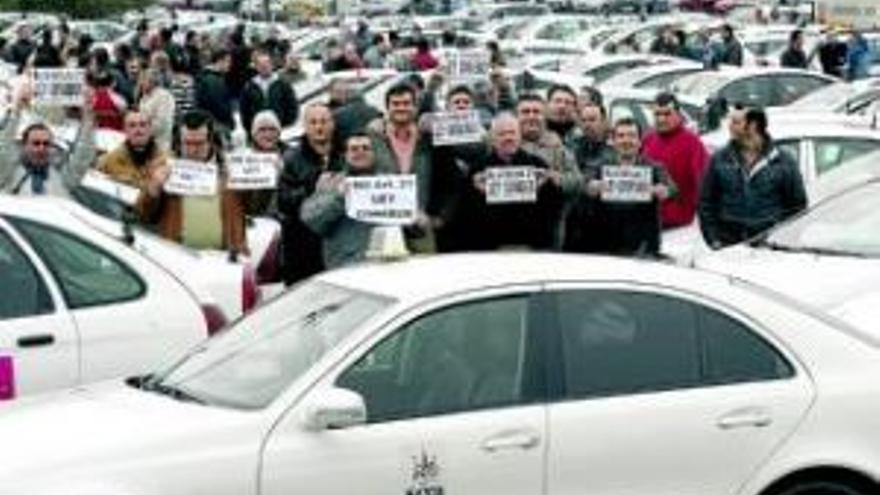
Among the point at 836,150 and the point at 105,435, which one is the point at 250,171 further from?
the point at 836,150

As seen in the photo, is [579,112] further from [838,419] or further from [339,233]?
[838,419]

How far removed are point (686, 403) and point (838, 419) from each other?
56cm

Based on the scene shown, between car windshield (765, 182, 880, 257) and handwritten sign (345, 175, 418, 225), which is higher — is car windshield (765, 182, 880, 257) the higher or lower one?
the lower one

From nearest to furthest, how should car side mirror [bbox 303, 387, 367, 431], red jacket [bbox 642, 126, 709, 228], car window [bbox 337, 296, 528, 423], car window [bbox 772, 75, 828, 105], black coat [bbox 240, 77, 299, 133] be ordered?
car side mirror [bbox 303, 387, 367, 431] → car window [bbox 337, 296, 528, 423] → red jacket [bbox 642, 126, 709, 228] → black coat [bbox 240, 77, 299, 133] → car window [bbox 772, 75, 828, 105]

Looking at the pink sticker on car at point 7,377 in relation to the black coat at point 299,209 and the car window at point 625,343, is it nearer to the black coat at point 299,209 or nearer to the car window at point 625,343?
the car window at point 625,343

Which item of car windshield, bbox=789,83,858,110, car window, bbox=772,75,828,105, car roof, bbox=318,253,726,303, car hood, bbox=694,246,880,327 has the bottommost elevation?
car window, bbox=772,75,828,105

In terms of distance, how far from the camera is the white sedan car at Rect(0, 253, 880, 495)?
6941 millimetres

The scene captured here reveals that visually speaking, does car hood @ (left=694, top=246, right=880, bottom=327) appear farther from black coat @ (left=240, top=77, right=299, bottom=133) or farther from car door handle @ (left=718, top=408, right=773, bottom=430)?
black coat @ (left=240, top=77, right=299, bottom=133)

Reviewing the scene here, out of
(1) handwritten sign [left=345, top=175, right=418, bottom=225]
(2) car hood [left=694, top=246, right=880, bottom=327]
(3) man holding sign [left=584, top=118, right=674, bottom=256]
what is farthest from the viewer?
(3) man holding sign [left=584, top=118, right=674, bottom=256]

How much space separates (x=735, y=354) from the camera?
7570mm

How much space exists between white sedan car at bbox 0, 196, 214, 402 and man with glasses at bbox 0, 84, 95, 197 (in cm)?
257

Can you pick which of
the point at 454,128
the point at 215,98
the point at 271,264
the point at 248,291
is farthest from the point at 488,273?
the point at 215,98

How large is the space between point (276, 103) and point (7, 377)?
13907 millimetres

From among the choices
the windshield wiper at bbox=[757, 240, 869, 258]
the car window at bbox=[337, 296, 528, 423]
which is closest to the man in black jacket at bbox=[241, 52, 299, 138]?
the windshield wiper at bbox=[757, 240, 869, 258]
